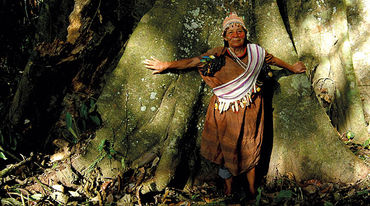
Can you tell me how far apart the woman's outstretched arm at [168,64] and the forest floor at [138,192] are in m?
1.12

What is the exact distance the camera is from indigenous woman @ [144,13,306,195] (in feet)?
8.34

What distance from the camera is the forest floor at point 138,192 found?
2.62 m

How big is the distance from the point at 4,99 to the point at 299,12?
5327 mm

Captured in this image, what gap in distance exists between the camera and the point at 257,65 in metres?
2.58

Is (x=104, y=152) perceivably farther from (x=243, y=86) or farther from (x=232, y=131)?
(x=243, y=86)

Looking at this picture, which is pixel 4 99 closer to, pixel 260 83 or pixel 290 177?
pixel 260 83

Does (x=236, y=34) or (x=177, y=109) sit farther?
(x=177, y=109)

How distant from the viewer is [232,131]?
2674mm

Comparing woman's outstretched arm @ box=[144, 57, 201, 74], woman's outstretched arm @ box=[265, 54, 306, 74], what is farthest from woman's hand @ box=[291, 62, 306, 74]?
woman's outstretched arm @ box=[144, 57, 201, 74]

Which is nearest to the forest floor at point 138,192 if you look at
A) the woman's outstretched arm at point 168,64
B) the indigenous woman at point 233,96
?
the indigenous woman at point 233,96

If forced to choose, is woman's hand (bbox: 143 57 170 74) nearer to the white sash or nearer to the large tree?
the large tree

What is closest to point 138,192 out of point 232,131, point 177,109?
point 177,109

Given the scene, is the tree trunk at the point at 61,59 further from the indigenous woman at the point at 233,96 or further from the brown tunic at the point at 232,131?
the brown tunic at the point at 232,131

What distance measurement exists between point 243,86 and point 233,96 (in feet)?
0.48
